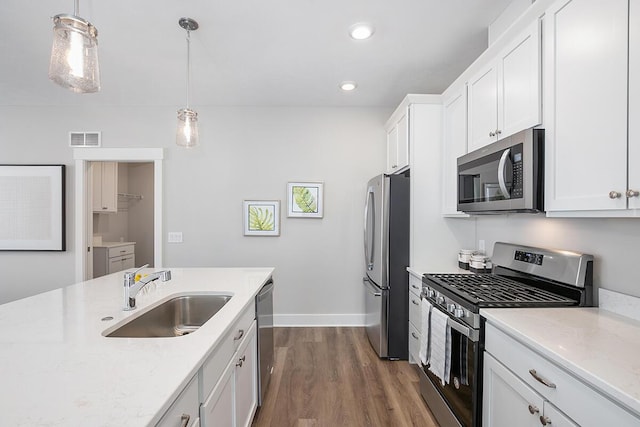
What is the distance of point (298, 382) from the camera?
2443 millimetres

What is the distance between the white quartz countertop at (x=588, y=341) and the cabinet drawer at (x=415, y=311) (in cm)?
110

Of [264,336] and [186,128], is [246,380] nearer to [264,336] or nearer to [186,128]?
[264,336]

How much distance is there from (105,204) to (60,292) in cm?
331

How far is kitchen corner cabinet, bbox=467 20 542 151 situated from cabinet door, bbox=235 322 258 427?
6.38 ft

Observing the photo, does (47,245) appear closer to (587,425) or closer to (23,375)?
(23,375)

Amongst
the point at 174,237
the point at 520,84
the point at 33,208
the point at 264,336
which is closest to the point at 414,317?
the point at 264,336

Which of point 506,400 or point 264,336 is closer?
point 506,400

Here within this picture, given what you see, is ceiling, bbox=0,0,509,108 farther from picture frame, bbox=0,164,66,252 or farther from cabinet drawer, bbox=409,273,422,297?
cabinet drawer, bbox=409,273,422,297

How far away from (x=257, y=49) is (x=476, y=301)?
7.84 feet

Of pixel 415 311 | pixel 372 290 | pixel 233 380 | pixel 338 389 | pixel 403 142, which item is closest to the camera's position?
pixel 233 380

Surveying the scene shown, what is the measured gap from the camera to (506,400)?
1280mm

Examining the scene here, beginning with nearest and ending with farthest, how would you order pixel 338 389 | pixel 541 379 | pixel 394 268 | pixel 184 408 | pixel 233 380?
pixel 184 408, pixel 541 379, pixel 233 380, pixel 338 389, pixel 394 268

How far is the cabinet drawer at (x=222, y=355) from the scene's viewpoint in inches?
43.6

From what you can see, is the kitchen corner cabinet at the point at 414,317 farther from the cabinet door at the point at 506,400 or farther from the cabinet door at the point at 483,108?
the cabinet door at the point at 483,108
